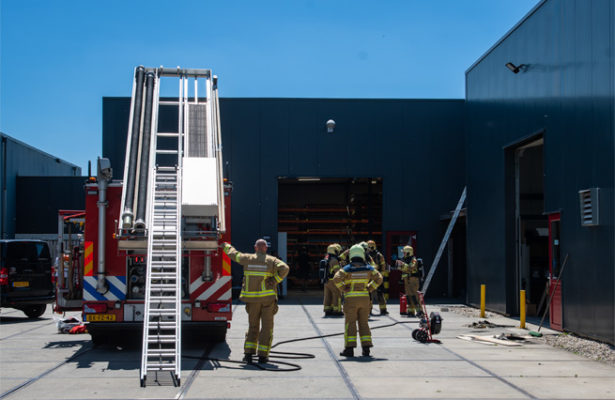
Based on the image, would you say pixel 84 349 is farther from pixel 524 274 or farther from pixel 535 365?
pixel 524 274

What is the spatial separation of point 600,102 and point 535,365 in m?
4.91

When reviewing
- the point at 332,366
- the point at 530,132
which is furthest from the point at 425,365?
the point at 530,132

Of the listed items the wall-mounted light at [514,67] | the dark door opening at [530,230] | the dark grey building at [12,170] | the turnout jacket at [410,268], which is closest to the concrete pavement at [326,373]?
the turnout jacket at [410,268]

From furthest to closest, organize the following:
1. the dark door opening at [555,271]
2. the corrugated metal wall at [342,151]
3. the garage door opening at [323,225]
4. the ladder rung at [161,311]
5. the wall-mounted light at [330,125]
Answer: the garage door opening at [323,225], the corrugated metal wall at [342,151], the wall-mounted light at [330,125], the dark door opening at [555,271], the ladder rung at [161,311]

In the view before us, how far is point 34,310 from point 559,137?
13.1 metres

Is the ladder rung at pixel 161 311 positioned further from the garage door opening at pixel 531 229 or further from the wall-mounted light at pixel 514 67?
the wall-mounted light at pixel 514 67

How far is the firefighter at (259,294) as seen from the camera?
33.3 feet

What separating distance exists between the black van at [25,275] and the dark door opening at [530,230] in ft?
37.6

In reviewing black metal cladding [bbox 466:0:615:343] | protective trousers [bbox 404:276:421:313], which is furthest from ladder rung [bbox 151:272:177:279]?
protective trousers [bbox 404:276:421:313]

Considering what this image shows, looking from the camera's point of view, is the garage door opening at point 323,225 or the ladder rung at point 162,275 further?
the garage door opening at point 323,225

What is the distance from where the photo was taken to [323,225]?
1135 inches

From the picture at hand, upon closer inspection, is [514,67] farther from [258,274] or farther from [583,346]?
[258,274]

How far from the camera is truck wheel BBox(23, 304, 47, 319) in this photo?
57.4ft

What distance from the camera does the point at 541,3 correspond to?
15031 mm
